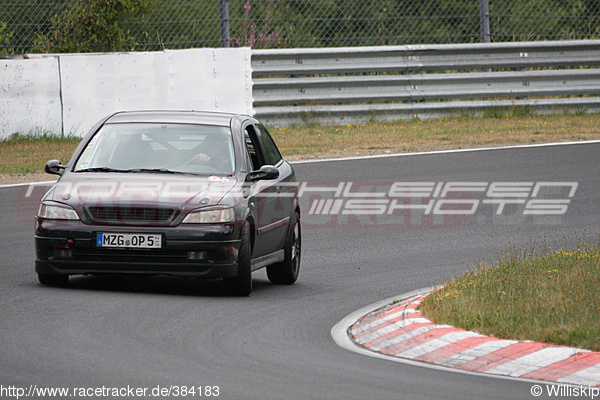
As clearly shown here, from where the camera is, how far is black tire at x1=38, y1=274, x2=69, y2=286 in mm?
9070

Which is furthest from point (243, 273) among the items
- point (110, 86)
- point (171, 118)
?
point (110, 86)

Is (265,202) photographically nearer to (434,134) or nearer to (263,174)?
(263,174)

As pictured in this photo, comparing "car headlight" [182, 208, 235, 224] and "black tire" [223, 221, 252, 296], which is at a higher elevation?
"car headlight" [182, 208, 235, 224]

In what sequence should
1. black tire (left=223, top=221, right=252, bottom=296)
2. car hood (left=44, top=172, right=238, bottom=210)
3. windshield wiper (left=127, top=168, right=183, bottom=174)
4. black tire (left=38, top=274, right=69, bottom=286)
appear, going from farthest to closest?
windshield wiper (left=127, top=168, right=183, bottom=174) < black tire (left=38, top=274, right=69, bottom=286) < black tire (left=223, top=221, right=252, bottom=296) < car hood (left=44, top=172, right=238, bottom=210)

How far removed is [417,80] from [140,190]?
46.9ft

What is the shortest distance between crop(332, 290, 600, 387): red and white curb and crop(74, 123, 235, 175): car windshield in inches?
98.9

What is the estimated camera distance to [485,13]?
76.6ft

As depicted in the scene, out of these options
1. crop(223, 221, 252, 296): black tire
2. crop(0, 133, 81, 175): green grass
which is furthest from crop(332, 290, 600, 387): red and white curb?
crop(0, 133, 81, 175): green grass

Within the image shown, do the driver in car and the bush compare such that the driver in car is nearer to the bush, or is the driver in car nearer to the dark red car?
the dark red car

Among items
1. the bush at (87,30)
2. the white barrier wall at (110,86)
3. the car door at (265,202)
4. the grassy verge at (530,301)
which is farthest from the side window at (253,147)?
the bush at (87,30)

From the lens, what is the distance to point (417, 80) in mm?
22547

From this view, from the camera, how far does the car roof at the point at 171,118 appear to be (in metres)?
9.99

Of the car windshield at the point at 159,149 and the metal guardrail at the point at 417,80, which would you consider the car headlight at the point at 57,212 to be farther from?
the metal guardrail at the point at 417,80

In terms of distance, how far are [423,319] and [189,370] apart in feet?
6.40
